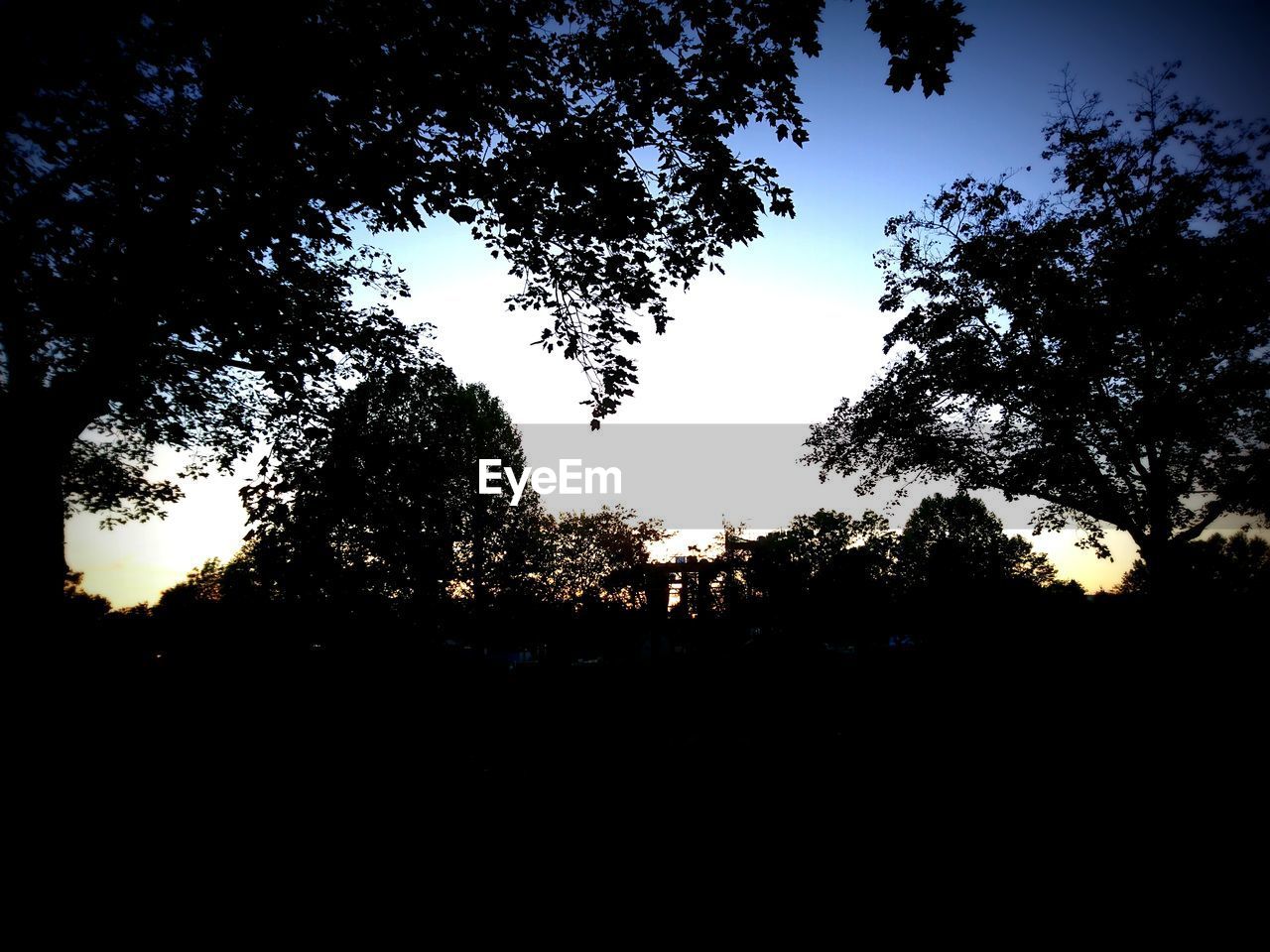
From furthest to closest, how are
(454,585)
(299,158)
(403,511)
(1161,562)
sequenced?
(454,585), (1161,562), (403,511), (299,158)

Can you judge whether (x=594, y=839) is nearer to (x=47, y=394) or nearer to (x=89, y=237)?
(x=47, y=394)

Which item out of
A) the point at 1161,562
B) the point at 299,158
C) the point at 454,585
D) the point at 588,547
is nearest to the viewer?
the point at 299,158

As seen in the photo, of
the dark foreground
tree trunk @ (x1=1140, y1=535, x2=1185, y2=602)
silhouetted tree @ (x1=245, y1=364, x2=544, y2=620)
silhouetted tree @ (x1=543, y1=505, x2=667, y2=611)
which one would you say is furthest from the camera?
silhouetted tree @ (x1=543, y1=505, x2=667, y2=611)

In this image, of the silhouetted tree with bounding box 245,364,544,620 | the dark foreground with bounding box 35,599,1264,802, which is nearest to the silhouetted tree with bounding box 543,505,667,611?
the silhouetted tree with bounding box 245,364,544,620

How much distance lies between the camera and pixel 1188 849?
3340 millimetres

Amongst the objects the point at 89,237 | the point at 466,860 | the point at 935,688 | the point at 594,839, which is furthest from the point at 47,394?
the point at 935,688

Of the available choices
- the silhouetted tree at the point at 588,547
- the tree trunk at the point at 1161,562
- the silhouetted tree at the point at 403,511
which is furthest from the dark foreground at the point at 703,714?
the silhouetted tree at the point at 588,547

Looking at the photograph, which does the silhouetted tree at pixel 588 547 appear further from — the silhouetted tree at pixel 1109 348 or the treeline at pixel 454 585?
the silhouetted tree at pixel 1109 348

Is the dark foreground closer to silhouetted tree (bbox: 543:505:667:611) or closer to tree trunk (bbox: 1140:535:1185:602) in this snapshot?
tree trunk (bbox: 1140:535:1185:602)

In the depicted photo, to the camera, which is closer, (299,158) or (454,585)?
(299,158)

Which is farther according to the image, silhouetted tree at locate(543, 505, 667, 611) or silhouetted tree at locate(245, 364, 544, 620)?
silhouetted tree at locate(543, 505, 667, 611)

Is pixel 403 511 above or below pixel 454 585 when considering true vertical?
above

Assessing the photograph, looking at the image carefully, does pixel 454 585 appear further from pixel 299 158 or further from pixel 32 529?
pixel 299 158

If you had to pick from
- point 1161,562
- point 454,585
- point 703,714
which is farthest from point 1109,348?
point 454,585
